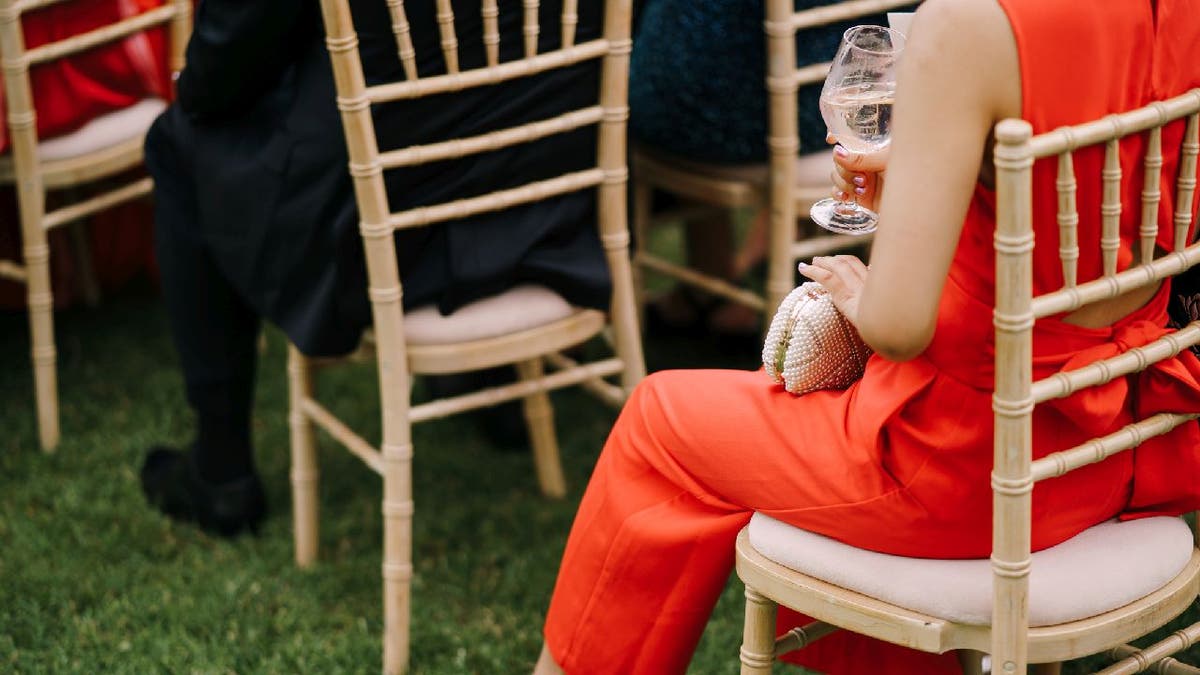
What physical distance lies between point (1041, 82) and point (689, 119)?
56.3 inches

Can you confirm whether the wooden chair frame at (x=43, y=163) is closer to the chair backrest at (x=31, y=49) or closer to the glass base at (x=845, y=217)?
the chair backrest at (x=31, y=49)

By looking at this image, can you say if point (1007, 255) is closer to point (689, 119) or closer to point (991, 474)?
point (991, 474)

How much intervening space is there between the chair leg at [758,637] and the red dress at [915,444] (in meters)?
0.08

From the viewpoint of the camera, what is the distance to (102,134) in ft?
9.90

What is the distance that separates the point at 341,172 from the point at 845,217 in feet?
2.69

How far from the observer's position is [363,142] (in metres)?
2.02

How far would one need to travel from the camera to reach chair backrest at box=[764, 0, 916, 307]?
2.49 m

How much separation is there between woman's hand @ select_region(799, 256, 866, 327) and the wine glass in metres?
0.12

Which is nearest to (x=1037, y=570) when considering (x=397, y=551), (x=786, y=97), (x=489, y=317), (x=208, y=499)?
(x=489, y=317)

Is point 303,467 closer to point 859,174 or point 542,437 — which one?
point 542,437

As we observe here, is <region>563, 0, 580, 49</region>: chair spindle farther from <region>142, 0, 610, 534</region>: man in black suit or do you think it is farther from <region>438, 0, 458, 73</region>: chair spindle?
<region>438, 0, 458, 73</region>: chair spindle

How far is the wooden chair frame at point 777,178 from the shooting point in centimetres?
251

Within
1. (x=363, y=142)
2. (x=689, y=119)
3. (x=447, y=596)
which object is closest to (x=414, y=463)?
(x=447, y=596)

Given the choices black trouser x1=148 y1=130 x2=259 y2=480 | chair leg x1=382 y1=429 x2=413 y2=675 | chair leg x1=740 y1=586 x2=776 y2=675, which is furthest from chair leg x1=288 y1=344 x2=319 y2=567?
chair leg x1=740 y1=586 x2=776 y2=675
